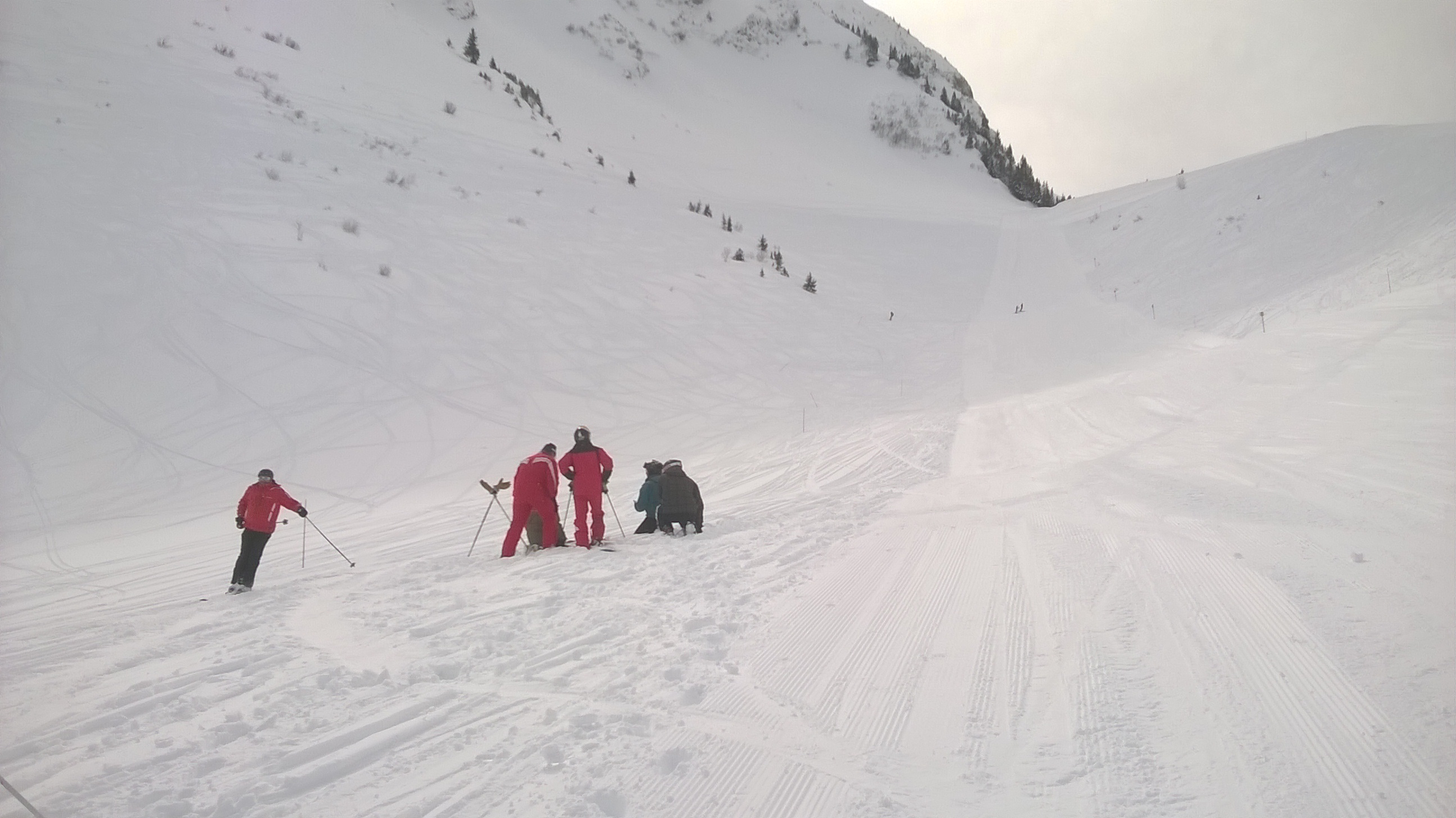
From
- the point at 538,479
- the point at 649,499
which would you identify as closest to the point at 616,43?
the point at 649,499

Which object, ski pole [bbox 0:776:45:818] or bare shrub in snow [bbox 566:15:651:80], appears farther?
bare shrub in snow [bbox 566:15:651:80]

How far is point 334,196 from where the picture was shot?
14.8m

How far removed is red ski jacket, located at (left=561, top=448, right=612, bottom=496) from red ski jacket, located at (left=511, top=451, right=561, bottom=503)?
0.14 meters

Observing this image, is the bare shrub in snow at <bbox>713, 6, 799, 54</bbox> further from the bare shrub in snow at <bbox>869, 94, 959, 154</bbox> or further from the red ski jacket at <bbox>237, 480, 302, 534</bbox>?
the red ski jacket at <bbox>237, 480, 302, 534</bbox>

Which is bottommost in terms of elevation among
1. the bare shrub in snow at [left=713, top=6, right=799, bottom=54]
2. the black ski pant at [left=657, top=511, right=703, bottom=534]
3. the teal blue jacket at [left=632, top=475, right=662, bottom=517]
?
the black ski pant at [left=657, top=511, right=703, bottom=534]

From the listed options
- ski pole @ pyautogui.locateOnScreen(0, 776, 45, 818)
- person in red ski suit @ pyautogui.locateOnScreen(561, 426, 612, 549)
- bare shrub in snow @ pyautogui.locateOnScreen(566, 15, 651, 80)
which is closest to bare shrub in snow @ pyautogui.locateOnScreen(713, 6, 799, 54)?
bare shrub in snow @ pyautogui.locateOnScreen(566, 15, 651, 80)

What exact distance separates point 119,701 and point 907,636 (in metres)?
4.16

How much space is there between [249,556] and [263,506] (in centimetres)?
41

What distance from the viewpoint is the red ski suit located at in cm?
695

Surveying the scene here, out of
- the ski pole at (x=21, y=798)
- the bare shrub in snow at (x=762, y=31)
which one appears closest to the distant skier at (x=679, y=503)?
the ski pole at (x=21, y=798)

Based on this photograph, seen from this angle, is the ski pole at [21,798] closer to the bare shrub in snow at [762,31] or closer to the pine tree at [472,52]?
the pine tree at [472,52]

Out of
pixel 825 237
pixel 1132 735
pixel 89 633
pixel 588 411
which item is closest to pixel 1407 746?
pixel 1132 735

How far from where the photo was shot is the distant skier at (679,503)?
23.4ft

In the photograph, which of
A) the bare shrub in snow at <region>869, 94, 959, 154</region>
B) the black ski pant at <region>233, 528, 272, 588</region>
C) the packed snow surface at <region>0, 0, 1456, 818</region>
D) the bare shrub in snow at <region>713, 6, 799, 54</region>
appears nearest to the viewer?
the packed snow surface at <region>0, 0, 1456, 818</region>
